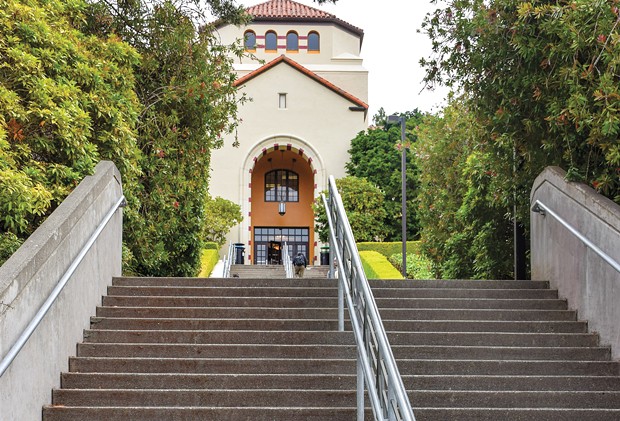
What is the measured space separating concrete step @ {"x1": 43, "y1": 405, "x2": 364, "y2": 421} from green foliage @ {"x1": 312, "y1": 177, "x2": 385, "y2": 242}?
2766cm

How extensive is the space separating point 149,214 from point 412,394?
6.84m

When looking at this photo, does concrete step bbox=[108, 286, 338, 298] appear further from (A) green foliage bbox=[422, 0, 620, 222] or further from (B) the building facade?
(B) the building facade

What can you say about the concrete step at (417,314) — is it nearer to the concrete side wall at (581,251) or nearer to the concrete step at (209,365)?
the concrete side wall at (581,251)

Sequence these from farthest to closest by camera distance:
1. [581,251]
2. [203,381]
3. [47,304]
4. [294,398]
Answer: [581,251]
[203,381]
[294,398]
[47,304]

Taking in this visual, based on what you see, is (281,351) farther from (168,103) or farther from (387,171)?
(387,171)

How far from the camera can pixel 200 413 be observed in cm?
561

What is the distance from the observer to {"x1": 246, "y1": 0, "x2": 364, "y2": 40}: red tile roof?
4322 centimetres

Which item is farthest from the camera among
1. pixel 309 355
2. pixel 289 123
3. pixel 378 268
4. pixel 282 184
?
pixel 282 184

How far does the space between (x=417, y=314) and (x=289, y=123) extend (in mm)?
30530

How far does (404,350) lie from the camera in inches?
261

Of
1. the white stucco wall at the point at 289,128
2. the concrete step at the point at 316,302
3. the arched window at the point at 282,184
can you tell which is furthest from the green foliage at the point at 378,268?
the arched window at the point at 282,184

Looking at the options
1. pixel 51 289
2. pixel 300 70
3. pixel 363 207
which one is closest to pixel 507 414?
pixel 51 289

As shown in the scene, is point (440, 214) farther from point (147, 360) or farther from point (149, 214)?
point (147, 360)

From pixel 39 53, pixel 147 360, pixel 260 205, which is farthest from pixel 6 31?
pixel 260 205
